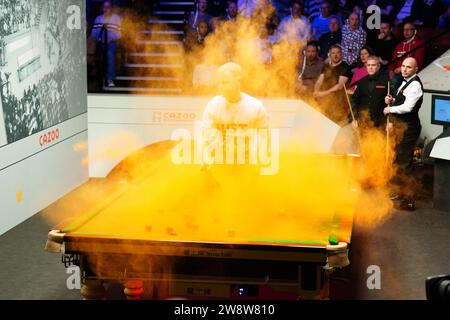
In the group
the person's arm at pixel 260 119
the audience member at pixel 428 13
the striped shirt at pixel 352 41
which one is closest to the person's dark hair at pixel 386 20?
the audience member at pixel 428 13

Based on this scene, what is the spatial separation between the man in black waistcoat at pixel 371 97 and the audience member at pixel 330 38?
1.05 metres

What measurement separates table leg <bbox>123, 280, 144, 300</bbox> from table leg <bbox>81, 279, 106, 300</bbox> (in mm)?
211

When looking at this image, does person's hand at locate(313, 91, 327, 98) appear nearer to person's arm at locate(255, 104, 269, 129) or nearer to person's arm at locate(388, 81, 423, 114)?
person's arm at locate(388, 81, 423, 114)

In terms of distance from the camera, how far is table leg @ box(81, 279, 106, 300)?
17.4ft

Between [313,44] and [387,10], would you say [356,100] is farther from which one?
[387,10]

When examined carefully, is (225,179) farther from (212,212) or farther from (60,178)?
(60,178)

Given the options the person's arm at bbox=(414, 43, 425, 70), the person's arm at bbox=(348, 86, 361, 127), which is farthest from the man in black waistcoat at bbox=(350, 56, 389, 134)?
the person's arm at bbox=(414, 43, 425, 70)

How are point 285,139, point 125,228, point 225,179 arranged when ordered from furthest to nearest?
1. point 285,139
2. point 225,179
3. point 125,228

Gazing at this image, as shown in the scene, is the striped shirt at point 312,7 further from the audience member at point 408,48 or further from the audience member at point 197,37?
the audience member at point 197,37

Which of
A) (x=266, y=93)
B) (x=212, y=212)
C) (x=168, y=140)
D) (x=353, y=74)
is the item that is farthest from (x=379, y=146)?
(x=212, y=212)

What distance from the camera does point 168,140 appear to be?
34.3ft
